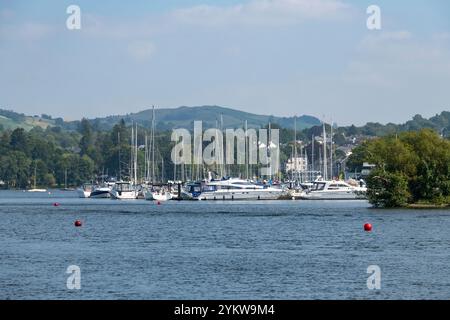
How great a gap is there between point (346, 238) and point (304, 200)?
88.1 metres

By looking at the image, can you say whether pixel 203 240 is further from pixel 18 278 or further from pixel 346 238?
pixel 18 278

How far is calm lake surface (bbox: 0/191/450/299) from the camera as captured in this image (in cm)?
4600

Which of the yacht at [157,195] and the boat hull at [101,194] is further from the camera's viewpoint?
the boat hull at [101,194]

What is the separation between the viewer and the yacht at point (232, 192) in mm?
158500

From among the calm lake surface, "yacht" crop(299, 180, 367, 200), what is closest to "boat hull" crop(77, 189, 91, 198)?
"yacht" crop(299, 180, 367, 200)

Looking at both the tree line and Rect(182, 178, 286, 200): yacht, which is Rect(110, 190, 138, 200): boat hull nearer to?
Rect(182, 178, 286, 200): yacht

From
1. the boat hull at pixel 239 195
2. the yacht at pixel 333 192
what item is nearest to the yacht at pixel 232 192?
the boat hull at pixel 239 195

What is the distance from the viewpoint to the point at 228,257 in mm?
59812

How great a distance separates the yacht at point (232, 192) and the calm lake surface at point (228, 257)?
A: 5965 centimetres

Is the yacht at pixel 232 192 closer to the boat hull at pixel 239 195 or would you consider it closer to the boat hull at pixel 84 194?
the boat hull at pixel 239 195

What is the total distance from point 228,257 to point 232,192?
323ft

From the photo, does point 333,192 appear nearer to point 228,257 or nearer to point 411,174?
point 411,174

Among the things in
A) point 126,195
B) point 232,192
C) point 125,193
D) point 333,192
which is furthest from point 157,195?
point 333,192
